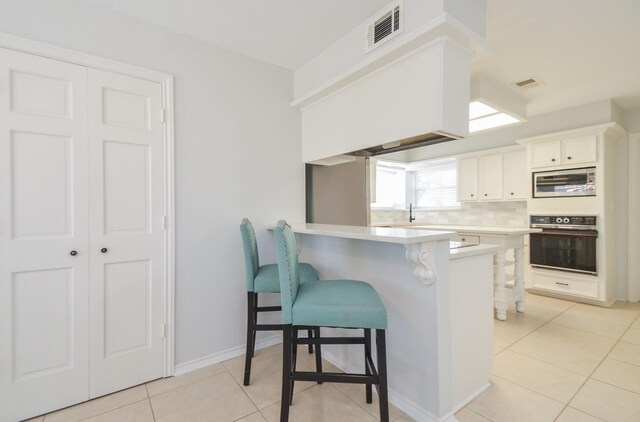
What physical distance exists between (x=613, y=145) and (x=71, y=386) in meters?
6.17

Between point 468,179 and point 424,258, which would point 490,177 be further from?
point 424,258

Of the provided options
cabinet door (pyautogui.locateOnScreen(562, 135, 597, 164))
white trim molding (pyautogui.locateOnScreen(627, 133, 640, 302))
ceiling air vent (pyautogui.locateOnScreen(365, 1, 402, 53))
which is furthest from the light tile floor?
ceiling air vent (pyautogui.locateOnScreen(365, 1, 402, 53))

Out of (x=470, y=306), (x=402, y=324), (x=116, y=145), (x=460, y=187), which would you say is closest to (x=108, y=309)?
(x=116, y=145)

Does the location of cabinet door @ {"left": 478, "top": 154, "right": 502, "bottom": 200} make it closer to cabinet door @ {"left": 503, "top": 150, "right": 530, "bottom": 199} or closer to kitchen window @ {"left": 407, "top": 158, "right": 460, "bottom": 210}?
cabinet door @ {"left": 503, "top": 150, "right": 530, "bottom": 199}

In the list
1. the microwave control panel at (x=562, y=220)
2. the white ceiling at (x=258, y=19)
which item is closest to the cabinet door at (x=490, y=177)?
the microwave control panel at (x=562, y=220)

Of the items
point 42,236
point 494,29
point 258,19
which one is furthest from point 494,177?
point 42,236

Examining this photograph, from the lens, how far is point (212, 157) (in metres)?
2.26

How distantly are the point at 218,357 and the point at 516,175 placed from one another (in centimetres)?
458

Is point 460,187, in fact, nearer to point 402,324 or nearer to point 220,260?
point 402,324

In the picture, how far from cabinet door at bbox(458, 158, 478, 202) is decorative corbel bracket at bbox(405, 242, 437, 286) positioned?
3.74 m

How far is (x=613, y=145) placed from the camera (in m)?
3.84

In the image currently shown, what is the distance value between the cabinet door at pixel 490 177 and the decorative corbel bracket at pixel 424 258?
367cm

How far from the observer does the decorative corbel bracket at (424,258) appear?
1.49 meters

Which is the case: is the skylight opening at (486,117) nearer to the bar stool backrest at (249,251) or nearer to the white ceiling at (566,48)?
the white ceiling at (566,48)
